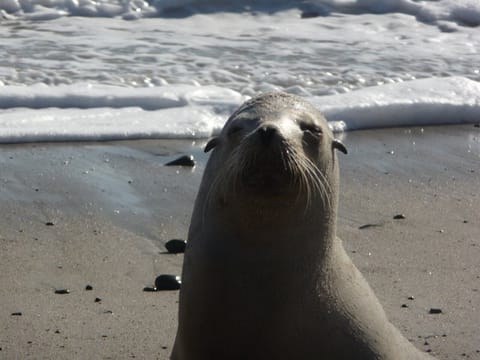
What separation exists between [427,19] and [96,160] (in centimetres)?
687

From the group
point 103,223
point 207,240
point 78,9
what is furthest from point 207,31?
point 207,240

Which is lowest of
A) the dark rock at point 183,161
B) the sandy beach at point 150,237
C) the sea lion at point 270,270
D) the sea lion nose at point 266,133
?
the dark rock at point 183,161

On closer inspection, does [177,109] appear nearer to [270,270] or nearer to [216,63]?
[216,63]

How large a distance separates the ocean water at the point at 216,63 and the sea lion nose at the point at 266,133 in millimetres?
4384

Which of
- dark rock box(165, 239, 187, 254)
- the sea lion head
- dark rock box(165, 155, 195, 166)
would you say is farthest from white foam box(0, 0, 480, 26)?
the sea lion head

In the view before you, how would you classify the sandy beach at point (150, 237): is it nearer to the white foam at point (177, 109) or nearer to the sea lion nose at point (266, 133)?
the white foam at point (177, 109)

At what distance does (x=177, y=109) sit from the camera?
854cm

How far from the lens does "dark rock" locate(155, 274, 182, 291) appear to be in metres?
4.98

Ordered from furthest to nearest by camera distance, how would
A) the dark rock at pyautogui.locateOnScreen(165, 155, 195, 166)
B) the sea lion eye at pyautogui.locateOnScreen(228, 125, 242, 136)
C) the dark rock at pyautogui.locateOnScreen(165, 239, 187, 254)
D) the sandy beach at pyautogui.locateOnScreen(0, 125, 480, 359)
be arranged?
the dark rock at pyautogui.locateOnScreen(165, 155, 195, 166)
the dark rock at pyautogui.locateOnScreen(165, 239, 187, 254)
the sandy beach at pyautogui.locateOnScreen(0, 125, 480, 359)
the sea lion eye at pyautogui.locateOnScreen(228, 125, 242, 136)

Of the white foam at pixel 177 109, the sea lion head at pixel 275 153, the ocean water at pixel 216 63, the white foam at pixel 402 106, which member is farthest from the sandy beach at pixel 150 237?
the sea lion head at pixel 275 153

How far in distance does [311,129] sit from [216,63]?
6704 mm

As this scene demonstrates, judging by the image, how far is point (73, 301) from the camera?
4754 mm

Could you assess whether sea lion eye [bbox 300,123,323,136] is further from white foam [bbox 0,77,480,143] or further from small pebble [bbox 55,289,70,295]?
white foam [bbox 0,77,480,143]

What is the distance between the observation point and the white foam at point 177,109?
25.7 feet
